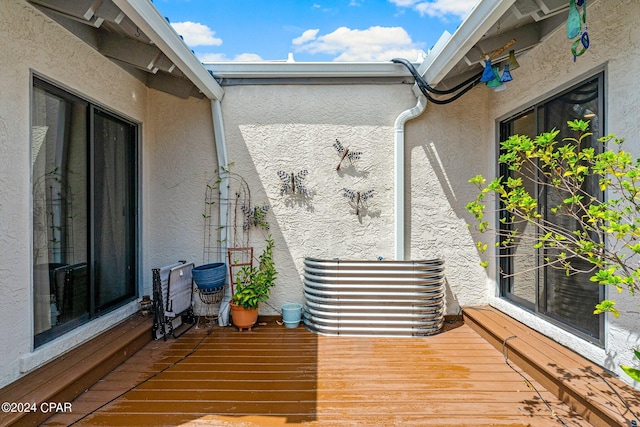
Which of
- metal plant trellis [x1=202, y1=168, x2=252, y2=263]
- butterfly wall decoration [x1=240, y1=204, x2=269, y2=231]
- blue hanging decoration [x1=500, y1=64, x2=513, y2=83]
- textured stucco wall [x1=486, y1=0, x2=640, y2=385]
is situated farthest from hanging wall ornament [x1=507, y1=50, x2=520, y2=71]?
metal plant trellis [x1=202, y1=168, x2=252, y2=263]

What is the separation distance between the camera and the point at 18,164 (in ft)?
8.55

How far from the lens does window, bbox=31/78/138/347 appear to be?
2857 millimetres

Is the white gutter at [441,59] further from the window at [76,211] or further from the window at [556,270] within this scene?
the window at [76,211]

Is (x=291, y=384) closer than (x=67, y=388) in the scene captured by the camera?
No

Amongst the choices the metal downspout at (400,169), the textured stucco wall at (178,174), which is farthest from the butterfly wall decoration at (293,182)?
the metal downspout at (400,169)

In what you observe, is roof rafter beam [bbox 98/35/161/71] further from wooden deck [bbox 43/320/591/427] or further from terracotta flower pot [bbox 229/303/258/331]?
wooden deck [bbox 43/320/591/427]

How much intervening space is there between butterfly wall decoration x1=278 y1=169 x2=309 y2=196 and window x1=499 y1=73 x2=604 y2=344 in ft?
7.70

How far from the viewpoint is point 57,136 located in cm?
304

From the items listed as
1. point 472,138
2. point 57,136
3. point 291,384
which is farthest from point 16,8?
point 472,138

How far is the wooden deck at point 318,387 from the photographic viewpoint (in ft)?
8.07

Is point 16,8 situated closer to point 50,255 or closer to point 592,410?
point 50,255

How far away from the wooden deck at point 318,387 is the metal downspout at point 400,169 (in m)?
1.18

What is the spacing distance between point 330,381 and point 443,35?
11.4 feet

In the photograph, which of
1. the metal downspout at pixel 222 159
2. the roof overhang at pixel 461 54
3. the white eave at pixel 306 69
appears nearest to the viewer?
the roof overhang at pixel 461 54
